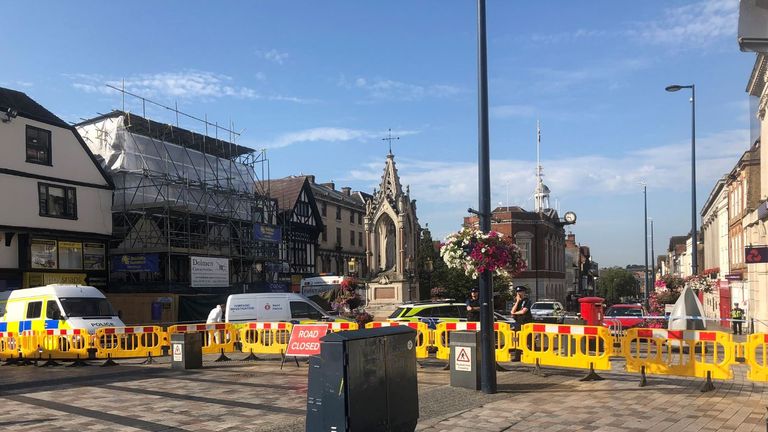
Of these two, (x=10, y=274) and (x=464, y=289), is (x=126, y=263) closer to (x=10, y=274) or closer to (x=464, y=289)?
(x=10, y=274)

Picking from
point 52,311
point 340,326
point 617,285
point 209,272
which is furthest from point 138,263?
point 617,285

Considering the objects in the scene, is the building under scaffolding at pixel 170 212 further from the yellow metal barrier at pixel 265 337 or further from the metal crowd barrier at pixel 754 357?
the metal crowd barrier at pixel 754 357

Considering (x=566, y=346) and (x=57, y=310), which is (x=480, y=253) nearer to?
(x=566, y=346)

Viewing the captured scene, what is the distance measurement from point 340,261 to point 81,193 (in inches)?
1203

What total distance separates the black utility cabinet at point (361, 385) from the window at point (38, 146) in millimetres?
30032

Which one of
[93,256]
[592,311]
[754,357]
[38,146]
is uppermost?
[38,146]

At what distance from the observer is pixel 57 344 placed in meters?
17.8

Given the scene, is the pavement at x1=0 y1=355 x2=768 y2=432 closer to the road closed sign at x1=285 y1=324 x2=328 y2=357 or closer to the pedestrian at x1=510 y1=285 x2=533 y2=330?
the road closed sign at x1=285 y1=324 x2=328 y2=357

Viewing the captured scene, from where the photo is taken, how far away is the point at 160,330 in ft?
57.9

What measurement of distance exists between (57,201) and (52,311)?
50.4ft

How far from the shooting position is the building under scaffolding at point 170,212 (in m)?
34.8

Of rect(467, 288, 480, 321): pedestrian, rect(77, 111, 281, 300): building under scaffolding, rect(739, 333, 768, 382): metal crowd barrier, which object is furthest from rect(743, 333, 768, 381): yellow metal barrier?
rect(77, 111, 281, 300): building under scaffolding

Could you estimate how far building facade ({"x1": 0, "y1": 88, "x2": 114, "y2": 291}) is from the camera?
30.0 meters

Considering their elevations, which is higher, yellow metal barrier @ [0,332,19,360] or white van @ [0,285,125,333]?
white van @ [0,285,125,333]
